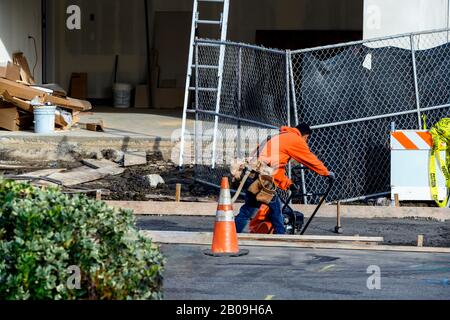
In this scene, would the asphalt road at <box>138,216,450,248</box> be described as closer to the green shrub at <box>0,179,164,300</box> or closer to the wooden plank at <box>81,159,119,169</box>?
the wooden plank at <box>81,159,119,169</box>

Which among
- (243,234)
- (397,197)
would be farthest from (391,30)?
(243,234)

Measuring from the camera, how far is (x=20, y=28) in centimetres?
2380

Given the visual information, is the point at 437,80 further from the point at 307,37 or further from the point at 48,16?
the point at 48,16

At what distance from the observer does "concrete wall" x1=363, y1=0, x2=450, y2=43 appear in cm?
1798

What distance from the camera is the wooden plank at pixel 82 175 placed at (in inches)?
647

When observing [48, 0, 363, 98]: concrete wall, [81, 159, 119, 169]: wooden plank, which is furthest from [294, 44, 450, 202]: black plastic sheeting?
[48, 0, 363, 98]: concrete wall

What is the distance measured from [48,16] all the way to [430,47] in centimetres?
1211

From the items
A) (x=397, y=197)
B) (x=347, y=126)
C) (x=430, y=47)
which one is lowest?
(x=397, y=197)

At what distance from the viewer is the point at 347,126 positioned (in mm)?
15828

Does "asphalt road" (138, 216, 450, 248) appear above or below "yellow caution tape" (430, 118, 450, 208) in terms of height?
below

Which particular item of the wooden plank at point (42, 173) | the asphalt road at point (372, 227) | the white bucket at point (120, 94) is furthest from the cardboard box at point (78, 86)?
the asphalt road at point (372, 227)

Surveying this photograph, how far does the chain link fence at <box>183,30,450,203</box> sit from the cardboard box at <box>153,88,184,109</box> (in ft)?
30.6

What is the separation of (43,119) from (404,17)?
22.2 ft

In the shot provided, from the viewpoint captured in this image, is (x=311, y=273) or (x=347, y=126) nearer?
(x=311, y=273)
